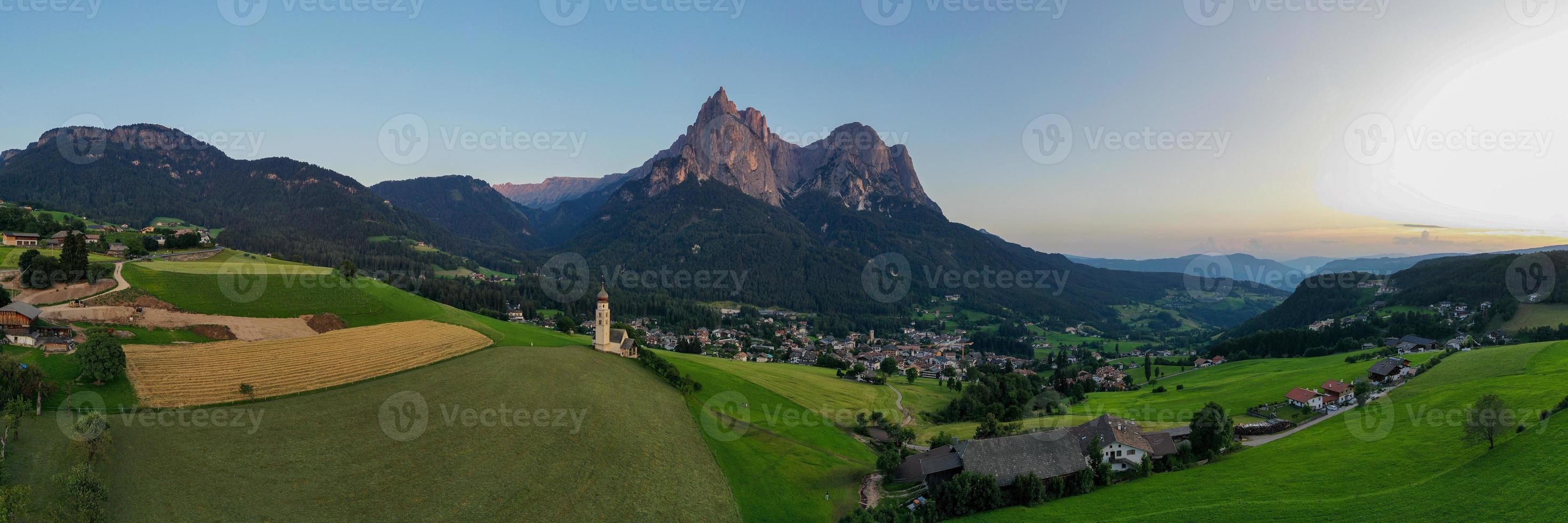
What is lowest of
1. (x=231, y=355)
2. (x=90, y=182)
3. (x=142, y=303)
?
(x=231, y=355)

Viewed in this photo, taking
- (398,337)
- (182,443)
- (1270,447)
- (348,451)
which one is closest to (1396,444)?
(1270,447)

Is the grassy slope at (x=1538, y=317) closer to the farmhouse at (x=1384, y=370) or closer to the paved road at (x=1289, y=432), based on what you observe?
the farmhouse at (x=1384, y=370)

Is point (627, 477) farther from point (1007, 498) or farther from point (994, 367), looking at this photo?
point (994, 367)

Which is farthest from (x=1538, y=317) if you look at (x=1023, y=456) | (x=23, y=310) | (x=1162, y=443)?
(x=23, y=310)

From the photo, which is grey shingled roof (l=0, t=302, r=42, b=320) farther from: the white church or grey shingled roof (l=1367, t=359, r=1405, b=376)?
grey shingled roof (l=1367, t=359, r=1405, b=376)

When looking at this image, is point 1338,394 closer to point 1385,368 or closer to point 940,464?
point 1385,368

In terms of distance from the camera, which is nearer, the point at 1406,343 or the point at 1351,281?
the point at 1406,343

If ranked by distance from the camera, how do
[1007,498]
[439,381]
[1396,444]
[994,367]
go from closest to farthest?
[1396,444] < [1007,498] < [439,381] < [994,367]

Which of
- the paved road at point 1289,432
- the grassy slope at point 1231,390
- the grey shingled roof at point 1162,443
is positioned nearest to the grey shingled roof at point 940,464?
the grey shingled roof at point 1162,443
